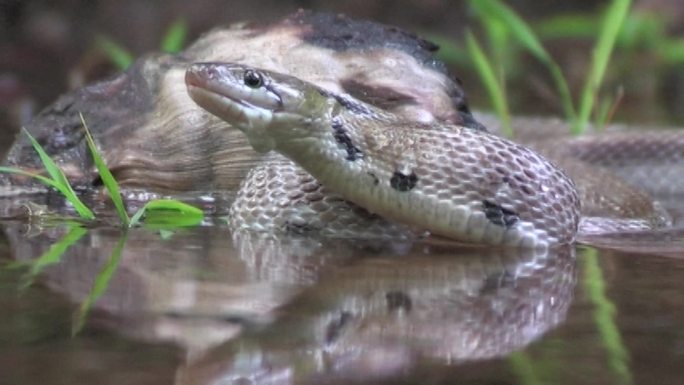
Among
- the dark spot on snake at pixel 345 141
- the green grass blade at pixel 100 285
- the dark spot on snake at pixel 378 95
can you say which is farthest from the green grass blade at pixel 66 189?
the dark spot on snake at pixel 378 95

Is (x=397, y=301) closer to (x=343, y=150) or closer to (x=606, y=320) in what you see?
(x=606, y=320)

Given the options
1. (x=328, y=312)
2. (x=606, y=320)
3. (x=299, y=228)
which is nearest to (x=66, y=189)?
(x=299, y=228)

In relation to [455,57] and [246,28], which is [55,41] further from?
[246,28]

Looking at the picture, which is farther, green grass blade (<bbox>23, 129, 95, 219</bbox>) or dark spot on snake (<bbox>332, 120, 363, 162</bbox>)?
green grass blade (<bbox>23, 129, 95, 219</bbox>)

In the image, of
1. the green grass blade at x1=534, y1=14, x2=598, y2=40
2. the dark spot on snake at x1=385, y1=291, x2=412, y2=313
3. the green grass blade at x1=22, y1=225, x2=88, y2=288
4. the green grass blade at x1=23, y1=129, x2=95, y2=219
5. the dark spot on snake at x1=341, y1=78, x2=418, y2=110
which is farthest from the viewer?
the green grass blade at x1=534, y1=14, x2=598, y2=40

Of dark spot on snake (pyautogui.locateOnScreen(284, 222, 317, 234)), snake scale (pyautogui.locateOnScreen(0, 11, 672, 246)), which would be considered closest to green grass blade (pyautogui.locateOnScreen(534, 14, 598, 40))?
snake scale (pyautogui.locateOnScreen(0, 11, 672, 246))

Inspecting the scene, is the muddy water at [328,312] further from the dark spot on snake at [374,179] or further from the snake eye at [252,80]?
the snake eye at [252,80]

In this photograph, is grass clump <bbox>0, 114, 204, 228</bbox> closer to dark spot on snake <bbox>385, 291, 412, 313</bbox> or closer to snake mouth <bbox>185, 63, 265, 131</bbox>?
snake mouth <bbox>185, 63, 265, 131</bbox>
